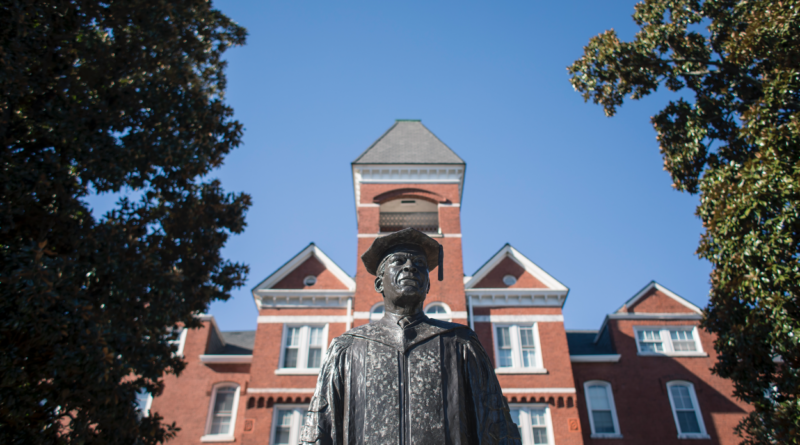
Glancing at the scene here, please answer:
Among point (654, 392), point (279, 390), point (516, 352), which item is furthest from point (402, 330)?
point (654, 392)

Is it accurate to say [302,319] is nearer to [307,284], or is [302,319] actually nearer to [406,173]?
[307,284]

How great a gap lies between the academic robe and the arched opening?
20.0m

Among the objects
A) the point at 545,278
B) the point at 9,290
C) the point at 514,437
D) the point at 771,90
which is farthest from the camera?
the point at 545,278

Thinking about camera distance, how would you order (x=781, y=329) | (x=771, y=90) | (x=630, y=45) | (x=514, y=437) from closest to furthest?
(x=514, y=437)
(x=781, y=329)
(x=771, y=90)
(x=630, y=45)

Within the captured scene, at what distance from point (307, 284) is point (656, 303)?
51.3 ft

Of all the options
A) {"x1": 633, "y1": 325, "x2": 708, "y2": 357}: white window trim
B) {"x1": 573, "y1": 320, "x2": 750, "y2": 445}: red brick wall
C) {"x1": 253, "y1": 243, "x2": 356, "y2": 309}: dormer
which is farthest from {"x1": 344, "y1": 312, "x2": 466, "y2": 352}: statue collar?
{"x1": 633, "y1": 325, "x2": 708, "y2": 357}: white window trim

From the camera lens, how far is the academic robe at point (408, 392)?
3176 millimetres

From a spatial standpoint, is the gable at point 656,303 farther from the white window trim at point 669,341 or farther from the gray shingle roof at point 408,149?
the gray shingle roof at point 408,149

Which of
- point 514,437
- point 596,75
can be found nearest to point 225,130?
point 596,75

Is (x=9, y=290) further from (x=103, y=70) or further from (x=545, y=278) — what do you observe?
(x=545, y=278)

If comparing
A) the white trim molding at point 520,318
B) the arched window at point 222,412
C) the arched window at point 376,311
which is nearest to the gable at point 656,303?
the white trim molding at point 520,318

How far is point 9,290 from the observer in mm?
7160

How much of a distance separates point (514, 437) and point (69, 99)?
9940mm

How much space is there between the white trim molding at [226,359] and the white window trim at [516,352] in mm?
10148
